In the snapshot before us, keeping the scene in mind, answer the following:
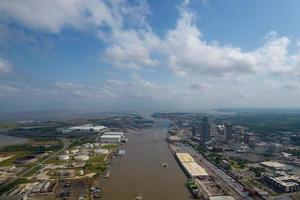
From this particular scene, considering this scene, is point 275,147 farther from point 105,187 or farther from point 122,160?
point 105,187

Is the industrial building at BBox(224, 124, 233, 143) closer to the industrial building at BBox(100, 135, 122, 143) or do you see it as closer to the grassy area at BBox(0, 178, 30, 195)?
Result: the industrial building at BBox(100, 135, 122, 143)

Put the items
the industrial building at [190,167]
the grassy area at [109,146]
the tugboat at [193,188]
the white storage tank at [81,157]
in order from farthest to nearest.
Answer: the grassy area at [109,146] → the white storage tank at [81,157] → the industrial building at [190,167] → the tugboat at [193,188]

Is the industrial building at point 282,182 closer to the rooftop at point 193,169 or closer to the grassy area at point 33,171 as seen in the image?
the rooftop at point 193,169

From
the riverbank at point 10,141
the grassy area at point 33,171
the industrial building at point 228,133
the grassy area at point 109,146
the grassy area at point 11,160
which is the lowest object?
the grassy area at point 33,171

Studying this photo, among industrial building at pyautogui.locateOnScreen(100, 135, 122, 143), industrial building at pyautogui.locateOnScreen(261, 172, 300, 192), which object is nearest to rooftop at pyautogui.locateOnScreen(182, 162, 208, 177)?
industrial building at pyautogui.locateOnScreen(261, 172, 300, 192)

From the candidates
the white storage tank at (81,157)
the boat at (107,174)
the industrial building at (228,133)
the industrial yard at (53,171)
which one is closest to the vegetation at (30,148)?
the industrial yard at (53,171)

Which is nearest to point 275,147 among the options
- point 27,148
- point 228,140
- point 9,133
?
point 228,140
